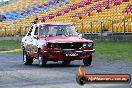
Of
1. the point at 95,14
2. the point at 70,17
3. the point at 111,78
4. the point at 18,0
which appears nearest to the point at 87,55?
the point at 111,78

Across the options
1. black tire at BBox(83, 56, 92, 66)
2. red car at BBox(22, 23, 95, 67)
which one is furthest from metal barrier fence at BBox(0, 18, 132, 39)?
black tire at BBox(83, 56, 92, 66)

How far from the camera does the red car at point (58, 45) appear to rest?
16438mm

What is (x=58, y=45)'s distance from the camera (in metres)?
16.5

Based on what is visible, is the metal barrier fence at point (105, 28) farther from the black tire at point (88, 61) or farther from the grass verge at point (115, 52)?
the black tire at point (88, 61)

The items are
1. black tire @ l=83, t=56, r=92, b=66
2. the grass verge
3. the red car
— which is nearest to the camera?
the red car

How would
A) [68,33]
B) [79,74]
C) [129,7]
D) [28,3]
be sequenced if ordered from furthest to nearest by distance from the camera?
[28,3]
[129,7]
[68,33]
[79,74]

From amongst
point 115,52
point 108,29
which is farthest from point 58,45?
point 108,29

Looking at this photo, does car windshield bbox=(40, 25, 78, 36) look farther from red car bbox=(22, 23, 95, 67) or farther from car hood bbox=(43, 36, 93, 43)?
car hood bbox=(43, 36, 93, 43)

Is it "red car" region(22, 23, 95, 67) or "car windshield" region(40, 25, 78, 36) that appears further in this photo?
"car windshield" region(40, 25, 78, 36)

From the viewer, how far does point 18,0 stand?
83.3m

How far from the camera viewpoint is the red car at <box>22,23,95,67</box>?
16.4 metres

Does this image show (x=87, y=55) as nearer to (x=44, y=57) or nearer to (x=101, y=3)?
(x=44, y=57)

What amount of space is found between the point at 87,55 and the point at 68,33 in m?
1.46

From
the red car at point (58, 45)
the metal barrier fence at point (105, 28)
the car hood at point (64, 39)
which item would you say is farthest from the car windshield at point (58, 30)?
the metal barrier fence at point (105, 28)
